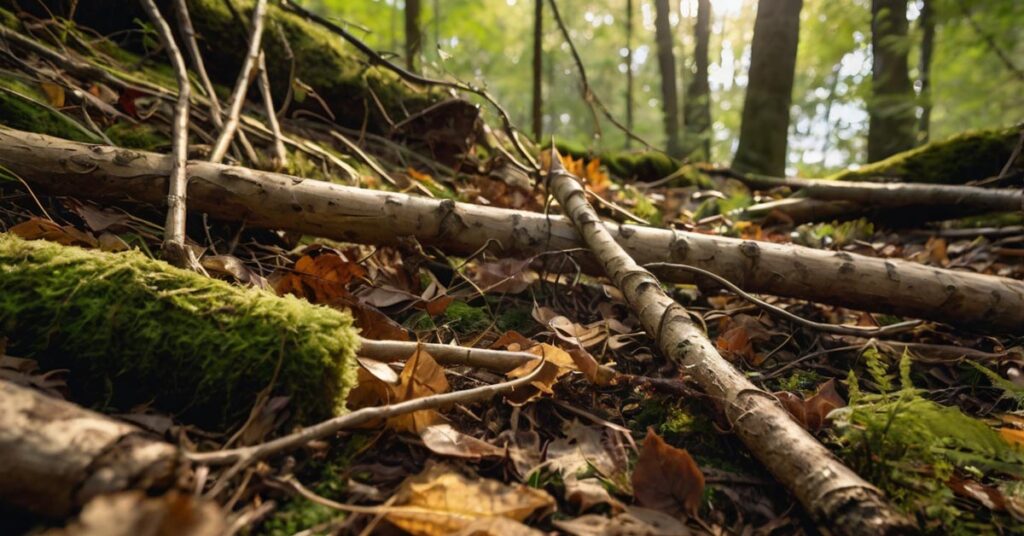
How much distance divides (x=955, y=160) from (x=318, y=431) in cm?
564

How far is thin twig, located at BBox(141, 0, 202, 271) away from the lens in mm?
1717

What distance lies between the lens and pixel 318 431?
3.79 ft

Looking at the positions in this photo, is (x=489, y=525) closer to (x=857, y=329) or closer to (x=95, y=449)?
(x=95, y=449)

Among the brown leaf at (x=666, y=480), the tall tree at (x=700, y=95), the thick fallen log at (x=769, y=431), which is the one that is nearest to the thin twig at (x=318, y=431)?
the brown leaf at (x=666, y=480)

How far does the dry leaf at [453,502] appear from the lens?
3.37 feet

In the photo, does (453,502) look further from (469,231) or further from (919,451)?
(469,231)

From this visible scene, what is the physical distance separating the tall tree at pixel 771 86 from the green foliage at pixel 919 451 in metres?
5.91

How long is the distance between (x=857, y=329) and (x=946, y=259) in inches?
78.7

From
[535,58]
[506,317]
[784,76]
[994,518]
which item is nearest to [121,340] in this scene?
[506,317]

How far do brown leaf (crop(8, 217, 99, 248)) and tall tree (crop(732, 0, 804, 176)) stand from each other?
685cm

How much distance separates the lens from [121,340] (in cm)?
130

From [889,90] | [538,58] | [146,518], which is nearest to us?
[146,518]

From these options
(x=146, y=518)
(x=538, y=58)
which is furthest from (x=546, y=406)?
(x=538, y=58)

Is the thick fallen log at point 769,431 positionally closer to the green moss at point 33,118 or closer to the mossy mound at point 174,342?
the mossy mound at point 174,342
